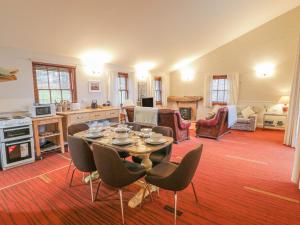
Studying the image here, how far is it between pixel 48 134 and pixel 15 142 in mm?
672

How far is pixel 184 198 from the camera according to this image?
8.09 ft

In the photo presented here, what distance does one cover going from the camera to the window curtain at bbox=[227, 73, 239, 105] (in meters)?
6.98

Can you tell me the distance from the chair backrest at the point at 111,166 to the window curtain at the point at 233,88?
6.33 metres

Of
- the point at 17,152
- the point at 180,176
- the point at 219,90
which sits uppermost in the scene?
the point at 219,90

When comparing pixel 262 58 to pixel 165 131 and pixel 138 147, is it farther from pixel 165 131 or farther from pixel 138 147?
pixel 138 147

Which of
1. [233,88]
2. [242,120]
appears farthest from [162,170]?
[233,88]

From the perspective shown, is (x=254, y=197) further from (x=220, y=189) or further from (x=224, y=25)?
Answer: (x=224, y=25)

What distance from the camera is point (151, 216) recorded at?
2119 millimetres

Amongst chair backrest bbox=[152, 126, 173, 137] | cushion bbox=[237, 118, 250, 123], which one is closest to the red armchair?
→ cushion bbox=[237, 118, 250, 123]

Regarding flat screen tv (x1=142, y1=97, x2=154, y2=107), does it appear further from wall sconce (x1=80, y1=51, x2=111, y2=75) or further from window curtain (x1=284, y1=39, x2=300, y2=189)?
window curtain (x1=284, y1=39, x2=300, y2=189)

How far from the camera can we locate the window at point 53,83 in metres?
→ 4.38

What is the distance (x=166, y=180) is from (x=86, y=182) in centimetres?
159

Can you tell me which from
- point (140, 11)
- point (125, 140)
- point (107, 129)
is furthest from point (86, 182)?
point (140, 11)

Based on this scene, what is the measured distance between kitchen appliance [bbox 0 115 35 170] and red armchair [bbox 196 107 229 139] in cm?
438
